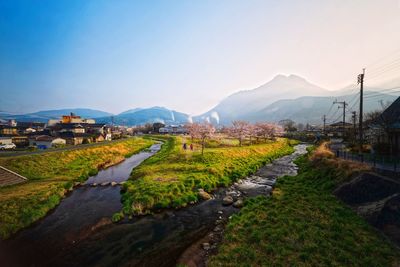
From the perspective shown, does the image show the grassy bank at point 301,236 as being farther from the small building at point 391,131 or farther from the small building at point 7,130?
the small building at point 7,130

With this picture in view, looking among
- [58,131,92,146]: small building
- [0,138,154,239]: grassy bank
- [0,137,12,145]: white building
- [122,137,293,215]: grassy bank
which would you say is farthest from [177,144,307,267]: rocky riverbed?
[0,137,12,145]: white building

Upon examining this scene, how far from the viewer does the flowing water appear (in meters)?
13.8

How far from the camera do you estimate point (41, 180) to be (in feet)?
97.2

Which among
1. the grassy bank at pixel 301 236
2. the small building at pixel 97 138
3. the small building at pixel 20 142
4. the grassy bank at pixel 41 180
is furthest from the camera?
the small building at pixel 97 138

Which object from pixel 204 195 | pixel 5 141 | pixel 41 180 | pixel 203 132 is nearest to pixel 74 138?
pixel 5 141

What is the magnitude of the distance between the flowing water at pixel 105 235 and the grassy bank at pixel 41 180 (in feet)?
4.42

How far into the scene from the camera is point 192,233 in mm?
16594

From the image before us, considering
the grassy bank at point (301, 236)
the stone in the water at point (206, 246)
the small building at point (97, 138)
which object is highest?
the small building at point (97, 138)

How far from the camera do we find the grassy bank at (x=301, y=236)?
38.8ft

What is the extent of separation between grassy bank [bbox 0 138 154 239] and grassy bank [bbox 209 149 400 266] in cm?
1921

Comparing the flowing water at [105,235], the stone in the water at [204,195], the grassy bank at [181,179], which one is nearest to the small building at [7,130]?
the grassy bank at [181,179]

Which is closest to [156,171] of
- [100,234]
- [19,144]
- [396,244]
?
[100,234]

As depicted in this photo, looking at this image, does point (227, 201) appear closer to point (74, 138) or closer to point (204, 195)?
point (204, 195)

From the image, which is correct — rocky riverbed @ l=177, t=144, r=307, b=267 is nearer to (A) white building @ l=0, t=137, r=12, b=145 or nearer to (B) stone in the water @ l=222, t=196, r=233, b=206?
(B) stone in the water @ l=222, t=196, r=233, b=206
